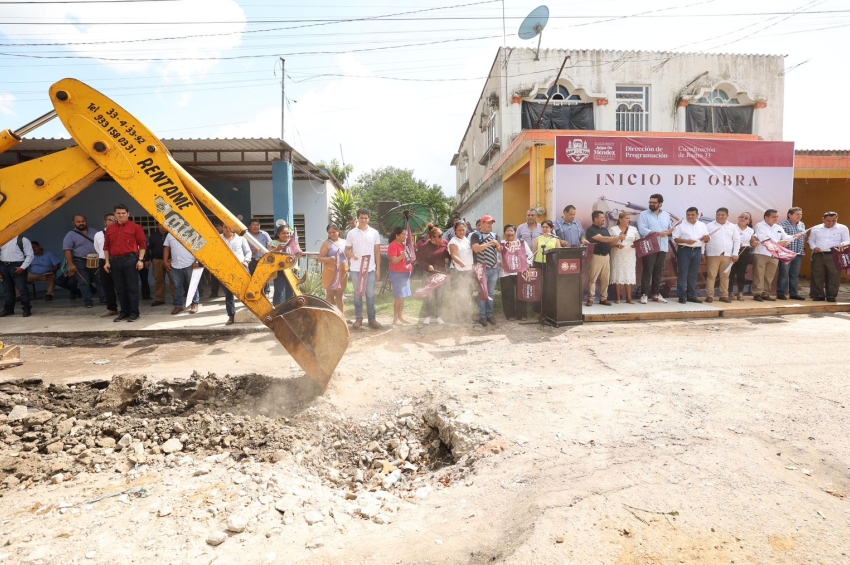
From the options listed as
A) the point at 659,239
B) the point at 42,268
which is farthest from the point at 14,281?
the point at 659,239

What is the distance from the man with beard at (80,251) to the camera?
29.3ft

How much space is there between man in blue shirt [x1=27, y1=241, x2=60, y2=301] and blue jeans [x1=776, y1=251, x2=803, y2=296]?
1539 cm

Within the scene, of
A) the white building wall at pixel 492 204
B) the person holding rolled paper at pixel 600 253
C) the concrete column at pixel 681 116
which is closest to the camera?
the person holding rolled paper at pixel 600 253

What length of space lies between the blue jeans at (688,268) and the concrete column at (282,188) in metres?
8.40

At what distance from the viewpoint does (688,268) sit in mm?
8523

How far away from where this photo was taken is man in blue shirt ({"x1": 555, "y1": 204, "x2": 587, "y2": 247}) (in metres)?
8.33

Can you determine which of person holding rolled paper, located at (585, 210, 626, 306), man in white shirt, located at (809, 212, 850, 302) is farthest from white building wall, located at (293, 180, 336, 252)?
man in white shirt, located at (809, 212, 850, 302)

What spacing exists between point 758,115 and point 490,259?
1692 centimetres

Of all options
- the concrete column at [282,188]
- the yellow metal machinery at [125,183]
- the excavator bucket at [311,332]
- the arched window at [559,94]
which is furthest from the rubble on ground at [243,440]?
the arched window at [559,94]

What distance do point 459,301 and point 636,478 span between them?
530 centimetres

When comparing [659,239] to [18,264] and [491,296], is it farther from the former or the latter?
[18,264]

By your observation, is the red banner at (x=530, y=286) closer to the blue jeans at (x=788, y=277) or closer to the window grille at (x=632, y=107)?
the blue jeans at (x=788, y=277)

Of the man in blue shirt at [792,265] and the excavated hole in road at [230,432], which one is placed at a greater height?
the man in blue shirt at [792,265]

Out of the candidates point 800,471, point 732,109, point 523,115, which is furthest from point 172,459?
point 732,109
